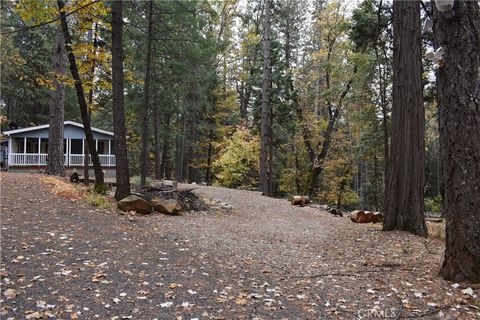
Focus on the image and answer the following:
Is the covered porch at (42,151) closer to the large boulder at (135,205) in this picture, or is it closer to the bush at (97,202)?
the bush at (97,202)

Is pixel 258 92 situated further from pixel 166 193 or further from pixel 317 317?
pixel 317 317

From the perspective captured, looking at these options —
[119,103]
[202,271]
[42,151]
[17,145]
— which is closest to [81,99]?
[119,103]

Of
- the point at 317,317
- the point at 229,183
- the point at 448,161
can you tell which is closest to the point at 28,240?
the point at 317,317

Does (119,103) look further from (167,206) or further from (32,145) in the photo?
(32,145)

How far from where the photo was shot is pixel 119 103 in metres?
8.20

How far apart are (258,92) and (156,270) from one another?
16.2 meters

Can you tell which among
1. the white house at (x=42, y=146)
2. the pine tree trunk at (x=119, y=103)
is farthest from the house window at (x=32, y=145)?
the pine tree trunk at (x=119, y=103)

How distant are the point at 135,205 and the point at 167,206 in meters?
0.71

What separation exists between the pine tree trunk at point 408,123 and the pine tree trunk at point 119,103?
5941 mm

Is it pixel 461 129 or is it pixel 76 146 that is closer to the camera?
pixel 461 129

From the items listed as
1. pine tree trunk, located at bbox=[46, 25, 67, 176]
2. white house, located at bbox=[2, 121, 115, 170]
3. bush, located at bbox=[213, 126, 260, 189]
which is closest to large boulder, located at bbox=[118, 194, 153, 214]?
pine tree trunk, located at bbox=[46, 25, 67, 176]

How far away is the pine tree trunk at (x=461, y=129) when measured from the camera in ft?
11.9

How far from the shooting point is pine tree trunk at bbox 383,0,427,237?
262 inches

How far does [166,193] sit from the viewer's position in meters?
9.12
